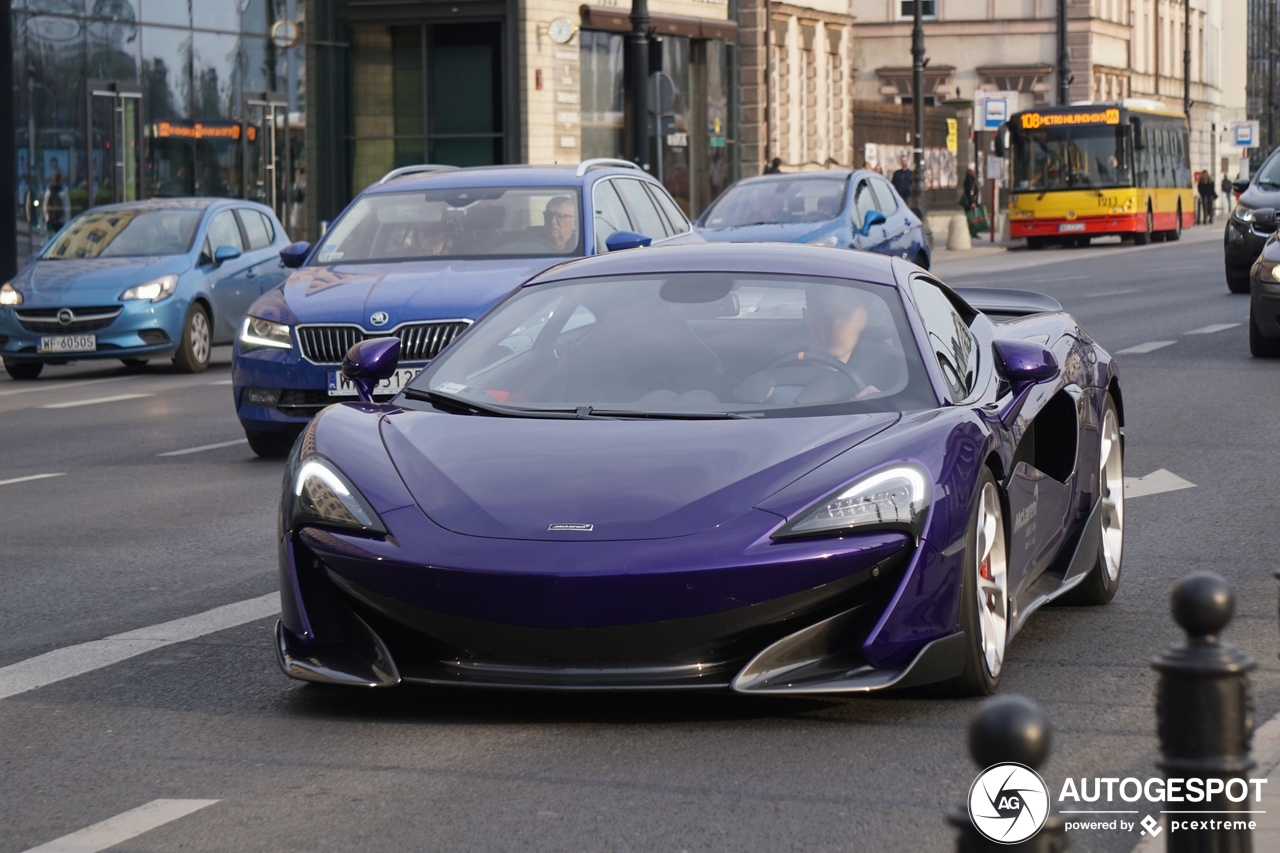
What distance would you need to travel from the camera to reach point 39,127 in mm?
30188

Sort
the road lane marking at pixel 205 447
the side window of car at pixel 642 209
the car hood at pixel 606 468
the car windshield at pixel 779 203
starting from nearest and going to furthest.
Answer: the car hood at pixel 606 468
the road lane marking at pixel 205 447
the side window of car at pixel 642 209
the car windshield at pixel 779 203

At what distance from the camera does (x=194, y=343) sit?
1998 centimetres

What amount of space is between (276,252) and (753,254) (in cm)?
1539

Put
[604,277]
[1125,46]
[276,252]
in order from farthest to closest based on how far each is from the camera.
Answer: [1125,46] < [276,252] < [604,277]

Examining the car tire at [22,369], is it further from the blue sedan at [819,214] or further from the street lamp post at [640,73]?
the street lamp post at [640,73]

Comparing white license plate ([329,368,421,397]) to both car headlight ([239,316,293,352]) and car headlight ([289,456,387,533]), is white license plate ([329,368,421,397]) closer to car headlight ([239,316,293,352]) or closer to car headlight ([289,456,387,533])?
car headlight ([239,316,293,352])

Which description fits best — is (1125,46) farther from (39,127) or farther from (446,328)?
(446,328)

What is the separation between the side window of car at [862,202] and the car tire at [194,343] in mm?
6572

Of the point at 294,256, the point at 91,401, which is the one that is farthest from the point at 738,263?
the point at 91,401

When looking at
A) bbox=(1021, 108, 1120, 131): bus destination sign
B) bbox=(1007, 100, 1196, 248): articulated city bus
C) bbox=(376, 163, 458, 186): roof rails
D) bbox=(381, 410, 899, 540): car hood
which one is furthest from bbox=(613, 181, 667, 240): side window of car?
bbox=(1021, 108, 1120, 131): bus destination sign

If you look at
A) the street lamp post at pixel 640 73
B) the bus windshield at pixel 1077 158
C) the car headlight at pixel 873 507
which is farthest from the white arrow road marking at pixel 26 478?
the bus windshield at pixel 1077 158

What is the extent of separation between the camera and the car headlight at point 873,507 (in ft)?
16.9

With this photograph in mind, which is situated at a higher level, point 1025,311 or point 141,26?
point 141,26

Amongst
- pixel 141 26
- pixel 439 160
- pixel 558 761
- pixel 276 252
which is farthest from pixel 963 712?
pixel 439 160
